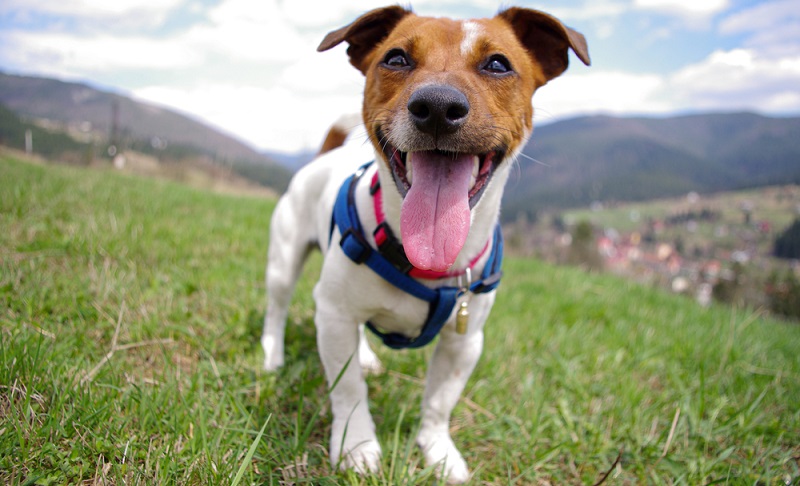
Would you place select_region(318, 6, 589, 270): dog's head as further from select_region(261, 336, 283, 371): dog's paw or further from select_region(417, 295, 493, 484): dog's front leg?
select_region(261, 336, 283, 371): dog's paw

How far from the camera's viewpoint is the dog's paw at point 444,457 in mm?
2301

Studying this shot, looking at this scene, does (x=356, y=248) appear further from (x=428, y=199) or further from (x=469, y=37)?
(x=469, y=37)

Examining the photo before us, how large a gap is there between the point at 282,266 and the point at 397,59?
171 cm

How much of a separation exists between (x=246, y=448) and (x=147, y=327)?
1271mm

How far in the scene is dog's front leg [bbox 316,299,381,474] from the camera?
222 centimetres

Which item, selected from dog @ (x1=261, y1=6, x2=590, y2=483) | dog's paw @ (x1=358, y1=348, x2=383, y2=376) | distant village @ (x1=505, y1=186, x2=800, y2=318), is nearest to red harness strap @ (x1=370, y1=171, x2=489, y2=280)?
dog @ (x1=261, y1=6, x2=590, y2=483)

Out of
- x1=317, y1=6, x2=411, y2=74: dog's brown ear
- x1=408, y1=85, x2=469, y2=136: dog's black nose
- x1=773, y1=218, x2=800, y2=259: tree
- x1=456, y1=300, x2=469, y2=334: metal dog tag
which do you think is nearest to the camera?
x1=408, y1=85, x2=469, y2=136: dog's black nose

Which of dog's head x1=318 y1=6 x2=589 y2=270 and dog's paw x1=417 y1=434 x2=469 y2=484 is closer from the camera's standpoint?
dog's head x1=318 y1=6 x2=589 y2=270

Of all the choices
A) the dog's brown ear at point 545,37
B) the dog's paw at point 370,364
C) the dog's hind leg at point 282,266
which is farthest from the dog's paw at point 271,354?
the dog's brown ear at point 545,37

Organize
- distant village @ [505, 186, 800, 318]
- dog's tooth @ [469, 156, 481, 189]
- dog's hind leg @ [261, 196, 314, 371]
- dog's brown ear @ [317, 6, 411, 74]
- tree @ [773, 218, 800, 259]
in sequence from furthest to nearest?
distant village @ [505, 186, 800, 318]
tree @ [773, 218, 800, 259]
dog's hind leg @ [261, 196, 314, 371]
dog's brown ear @ [317, 6, 411, 74]
dog's tooth @ [469, 156, 481, 189]

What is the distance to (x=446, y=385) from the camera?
2.45 m

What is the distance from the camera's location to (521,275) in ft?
22.6

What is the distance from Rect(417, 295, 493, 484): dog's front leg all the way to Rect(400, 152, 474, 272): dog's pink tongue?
0.61 m

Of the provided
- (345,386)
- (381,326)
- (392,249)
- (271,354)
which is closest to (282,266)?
(271,354)
